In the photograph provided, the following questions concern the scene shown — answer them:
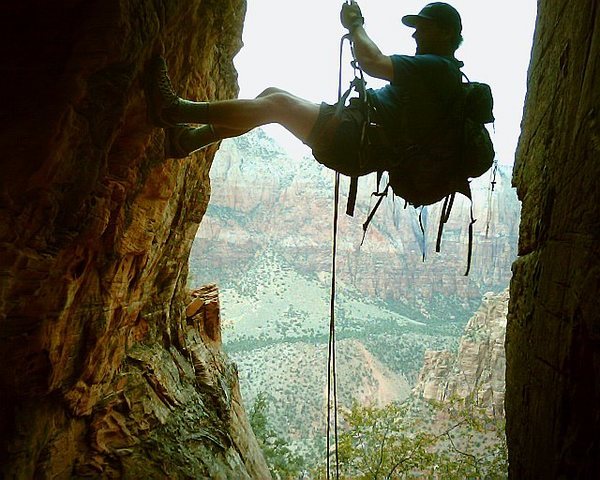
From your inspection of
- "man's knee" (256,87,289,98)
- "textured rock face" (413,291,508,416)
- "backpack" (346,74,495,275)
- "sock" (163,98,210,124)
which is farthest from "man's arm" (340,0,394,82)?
"textured rock face" (413,291,508,416)

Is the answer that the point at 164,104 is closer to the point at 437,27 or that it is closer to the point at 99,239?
the point at 99,239

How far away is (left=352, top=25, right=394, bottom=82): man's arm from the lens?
3.28 metres

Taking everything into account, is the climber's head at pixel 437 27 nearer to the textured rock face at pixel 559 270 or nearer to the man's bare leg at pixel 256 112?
the textured rock face at pixel 559 270

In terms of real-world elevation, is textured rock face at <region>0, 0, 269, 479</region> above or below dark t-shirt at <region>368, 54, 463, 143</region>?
below

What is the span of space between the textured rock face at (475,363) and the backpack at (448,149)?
1959 centimetres

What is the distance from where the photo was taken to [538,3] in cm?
475

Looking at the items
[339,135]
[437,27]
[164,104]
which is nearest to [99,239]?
[164,104]

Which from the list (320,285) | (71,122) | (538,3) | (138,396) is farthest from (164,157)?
(320,285)

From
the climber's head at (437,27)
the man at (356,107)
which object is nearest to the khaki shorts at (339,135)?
the man at (356,107)

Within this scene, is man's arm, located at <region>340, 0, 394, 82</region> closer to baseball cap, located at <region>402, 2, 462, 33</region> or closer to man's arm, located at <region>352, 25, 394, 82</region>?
man's arm, located at <region>352, 25, 394, 82</region>

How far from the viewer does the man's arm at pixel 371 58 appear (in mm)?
3283

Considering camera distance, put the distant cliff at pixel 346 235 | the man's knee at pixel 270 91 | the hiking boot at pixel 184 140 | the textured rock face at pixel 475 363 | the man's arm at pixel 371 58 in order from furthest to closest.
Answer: the distant cliff at pixel 346 235
the textured rock face at pixel 475 363
the hiking boot at pixel 184 140
the man's knee at pixel 270 91
the man's arm at pixel 371 58

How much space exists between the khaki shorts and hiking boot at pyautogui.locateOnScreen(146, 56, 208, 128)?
0.83 meters

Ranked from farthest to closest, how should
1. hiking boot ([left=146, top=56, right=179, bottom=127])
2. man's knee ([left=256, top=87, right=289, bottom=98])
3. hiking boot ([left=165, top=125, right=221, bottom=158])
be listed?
hiking boot ([left=165, top=125, right=221, bottom=158])
man's knee ([left=256, top=87, right=289, bottom=98])
hiking boot ([left=146, top=56, right=179, bottom=127])
